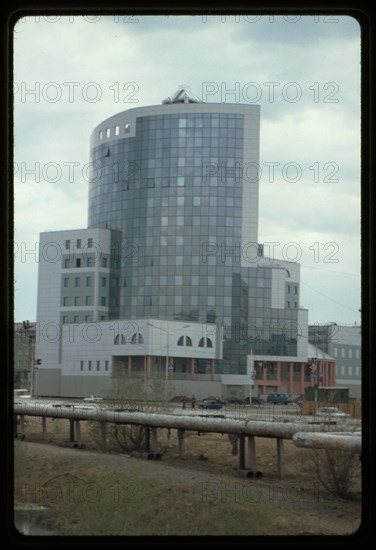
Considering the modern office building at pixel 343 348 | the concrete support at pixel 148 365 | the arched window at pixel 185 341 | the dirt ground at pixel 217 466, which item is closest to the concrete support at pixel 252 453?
the dirt ground at pixel 217 466

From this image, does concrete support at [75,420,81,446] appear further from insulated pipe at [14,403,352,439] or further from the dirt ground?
insulated pipe at [14,403,352,439]

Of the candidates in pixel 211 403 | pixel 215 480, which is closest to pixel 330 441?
pixel 215 480

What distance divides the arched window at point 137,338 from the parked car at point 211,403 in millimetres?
644

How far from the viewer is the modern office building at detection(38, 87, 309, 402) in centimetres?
328

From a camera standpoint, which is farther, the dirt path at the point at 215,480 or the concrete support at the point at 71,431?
the concrete support at the point at 71,431

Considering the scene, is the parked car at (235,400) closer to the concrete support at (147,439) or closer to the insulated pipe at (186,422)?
the insulated pipe at (186,422)

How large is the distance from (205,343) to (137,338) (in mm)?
564

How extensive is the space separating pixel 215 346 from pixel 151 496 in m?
1.39

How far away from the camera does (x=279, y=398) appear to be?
13.9 ft

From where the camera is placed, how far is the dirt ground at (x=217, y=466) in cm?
354

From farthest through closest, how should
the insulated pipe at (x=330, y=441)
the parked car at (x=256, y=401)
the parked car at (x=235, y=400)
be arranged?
the parked car at (x=235, y=400), the parked car at (x=256, y=401), the insulated pipe at (x=330, y=441)

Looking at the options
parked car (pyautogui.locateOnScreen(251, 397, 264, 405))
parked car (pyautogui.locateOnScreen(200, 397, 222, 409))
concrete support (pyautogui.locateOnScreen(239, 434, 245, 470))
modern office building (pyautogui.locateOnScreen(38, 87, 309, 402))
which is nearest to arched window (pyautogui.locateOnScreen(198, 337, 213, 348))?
modern office building (pyautogui.locateOnScreen(38, 87, 309, 402))

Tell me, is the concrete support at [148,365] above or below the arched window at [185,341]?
below
